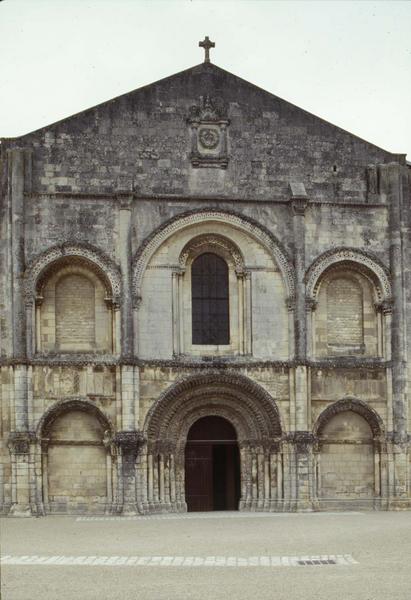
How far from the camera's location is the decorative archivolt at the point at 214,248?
34188 millimetres

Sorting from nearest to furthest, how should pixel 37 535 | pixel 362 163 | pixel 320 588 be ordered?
pixel 320 588, pixel 37 535, pixel 362 163

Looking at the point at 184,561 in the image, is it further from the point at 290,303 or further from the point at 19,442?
the point at 290,303

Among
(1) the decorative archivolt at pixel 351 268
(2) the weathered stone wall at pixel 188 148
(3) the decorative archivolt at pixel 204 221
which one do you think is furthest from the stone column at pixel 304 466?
(2) the weathered stone wall at pixel 188 148

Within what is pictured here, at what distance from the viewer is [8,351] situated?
32781mm

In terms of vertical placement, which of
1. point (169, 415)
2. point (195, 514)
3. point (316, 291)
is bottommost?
point (195, 514)

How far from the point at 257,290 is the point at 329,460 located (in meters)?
5.24

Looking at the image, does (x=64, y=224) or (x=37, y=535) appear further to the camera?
(x=64, y=224)

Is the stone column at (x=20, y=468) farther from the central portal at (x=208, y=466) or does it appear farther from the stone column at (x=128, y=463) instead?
the central portal at (x=208, y=466)

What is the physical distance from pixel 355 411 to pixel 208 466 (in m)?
4.47

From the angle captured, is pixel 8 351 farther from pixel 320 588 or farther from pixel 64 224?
pixel 320 588

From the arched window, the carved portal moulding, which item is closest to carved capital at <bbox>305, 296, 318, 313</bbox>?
the arched window

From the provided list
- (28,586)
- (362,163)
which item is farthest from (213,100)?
(28,586)

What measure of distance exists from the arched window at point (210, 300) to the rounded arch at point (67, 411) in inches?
137

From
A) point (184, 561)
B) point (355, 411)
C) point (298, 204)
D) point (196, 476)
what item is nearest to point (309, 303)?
point (298, 204)
